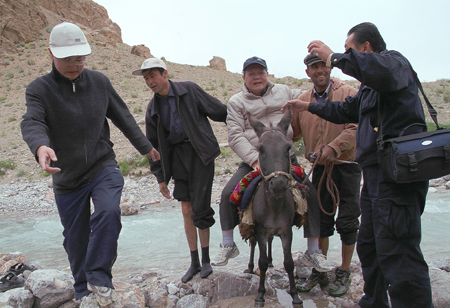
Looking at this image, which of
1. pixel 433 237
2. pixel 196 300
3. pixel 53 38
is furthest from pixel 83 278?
Result: pixel 433 237

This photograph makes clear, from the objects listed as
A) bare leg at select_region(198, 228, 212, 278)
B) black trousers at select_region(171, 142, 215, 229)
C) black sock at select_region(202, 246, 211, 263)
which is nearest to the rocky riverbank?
bare leg at select_region(198, 228, 212, 278)

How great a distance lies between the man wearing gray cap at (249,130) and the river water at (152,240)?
1572mm

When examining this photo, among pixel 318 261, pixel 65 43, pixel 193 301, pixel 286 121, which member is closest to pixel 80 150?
pixel 65 43

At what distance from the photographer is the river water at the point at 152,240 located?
6414mm

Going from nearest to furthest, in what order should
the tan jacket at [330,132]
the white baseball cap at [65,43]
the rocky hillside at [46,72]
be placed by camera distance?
the white baseball cap at [65,43]
the tan jacket at [330,132]
the rocky hillside at [46,72]

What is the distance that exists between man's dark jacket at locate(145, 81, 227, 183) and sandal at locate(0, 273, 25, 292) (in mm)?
2624

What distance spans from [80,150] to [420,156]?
3138mm

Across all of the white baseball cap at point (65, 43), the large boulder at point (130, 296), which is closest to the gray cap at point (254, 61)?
the white baseball cap at point (65, 43)

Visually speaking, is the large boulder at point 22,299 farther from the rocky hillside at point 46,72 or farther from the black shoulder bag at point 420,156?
the rocky hillside at point 46,72

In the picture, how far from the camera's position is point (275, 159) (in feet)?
12.1

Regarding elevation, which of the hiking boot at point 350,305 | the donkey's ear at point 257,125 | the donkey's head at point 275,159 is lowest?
the hiking boot at point 350,305

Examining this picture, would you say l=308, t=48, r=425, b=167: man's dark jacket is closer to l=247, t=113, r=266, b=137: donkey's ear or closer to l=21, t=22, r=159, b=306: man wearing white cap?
l=247, t=113, r=266, b=137: donkey's ear

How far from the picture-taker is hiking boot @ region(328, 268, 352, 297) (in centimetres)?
429

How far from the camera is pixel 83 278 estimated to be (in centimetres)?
378
